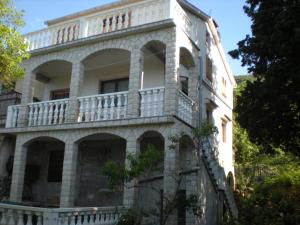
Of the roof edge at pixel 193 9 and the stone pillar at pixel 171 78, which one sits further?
the roof edge at pixel 193 9

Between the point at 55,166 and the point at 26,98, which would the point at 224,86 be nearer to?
the point at 55,166

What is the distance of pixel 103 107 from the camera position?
13680mm

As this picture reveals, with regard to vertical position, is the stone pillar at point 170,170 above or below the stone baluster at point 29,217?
above

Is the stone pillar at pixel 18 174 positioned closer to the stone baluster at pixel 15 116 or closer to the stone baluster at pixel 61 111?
the stone baluster at pixel 15 116

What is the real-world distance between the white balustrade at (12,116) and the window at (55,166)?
2493mm

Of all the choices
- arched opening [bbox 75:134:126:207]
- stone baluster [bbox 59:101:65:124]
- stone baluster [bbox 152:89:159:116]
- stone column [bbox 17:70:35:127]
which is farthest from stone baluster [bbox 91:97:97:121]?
stone column [bbox 17:70:35:127]

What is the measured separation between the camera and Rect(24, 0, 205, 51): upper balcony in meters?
13.0

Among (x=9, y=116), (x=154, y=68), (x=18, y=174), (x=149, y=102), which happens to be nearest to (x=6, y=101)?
(x=9, y=116)

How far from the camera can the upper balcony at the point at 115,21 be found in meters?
13.0

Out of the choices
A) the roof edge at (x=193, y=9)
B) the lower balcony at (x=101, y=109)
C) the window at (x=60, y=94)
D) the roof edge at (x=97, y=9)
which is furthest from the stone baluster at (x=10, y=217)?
the roof edge at (x=193, y=9)

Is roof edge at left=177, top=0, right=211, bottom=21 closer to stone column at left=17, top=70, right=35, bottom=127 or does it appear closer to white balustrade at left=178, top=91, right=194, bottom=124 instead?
white balustrade at left=178, top=91, right=194, bottom=124

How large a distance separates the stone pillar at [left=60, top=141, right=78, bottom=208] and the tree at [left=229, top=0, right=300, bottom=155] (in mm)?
6119

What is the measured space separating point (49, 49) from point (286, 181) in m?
11.0

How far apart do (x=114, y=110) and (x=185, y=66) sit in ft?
13.6
